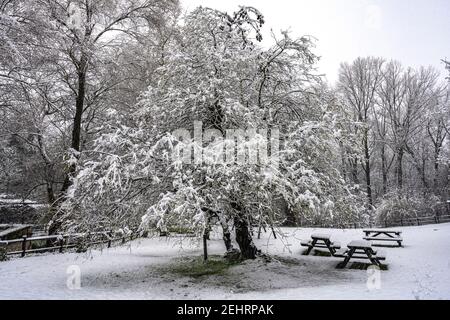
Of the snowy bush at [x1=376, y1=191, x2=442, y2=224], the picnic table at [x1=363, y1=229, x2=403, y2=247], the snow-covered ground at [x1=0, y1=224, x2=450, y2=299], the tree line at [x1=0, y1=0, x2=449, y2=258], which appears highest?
the tree line at [x1=0, y1=0, x2=449, y2=258]

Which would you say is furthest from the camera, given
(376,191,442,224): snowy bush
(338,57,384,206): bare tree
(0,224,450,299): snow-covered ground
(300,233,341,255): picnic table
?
(338,57,384,206): bare tree

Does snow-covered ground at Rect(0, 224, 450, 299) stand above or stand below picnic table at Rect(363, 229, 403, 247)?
below

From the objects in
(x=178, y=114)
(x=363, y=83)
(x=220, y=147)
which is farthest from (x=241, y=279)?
(x=363, y=83)

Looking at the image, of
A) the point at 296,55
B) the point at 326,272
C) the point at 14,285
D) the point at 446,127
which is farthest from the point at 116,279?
the point at 446,127

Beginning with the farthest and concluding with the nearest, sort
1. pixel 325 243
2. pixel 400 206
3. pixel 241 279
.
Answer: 1. pixel 400 206
2. pixel 325 243
3. pixel 241 279

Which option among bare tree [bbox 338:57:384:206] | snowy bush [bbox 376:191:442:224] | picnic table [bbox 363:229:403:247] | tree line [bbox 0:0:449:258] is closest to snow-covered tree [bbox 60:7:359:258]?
tree line [bbox 0:0:449:258]

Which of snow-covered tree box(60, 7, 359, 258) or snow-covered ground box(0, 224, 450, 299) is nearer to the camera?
snow-covered ground box(0, 224, 450, 299)

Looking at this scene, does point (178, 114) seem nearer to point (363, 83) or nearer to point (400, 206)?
point (400, 206)

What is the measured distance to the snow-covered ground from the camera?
22.2ft

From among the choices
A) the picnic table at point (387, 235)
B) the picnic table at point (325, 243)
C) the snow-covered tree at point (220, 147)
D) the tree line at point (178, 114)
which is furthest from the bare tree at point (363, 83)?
the snow-covered tree at point (220, 147)

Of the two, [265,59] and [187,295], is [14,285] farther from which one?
Result: [265,59]

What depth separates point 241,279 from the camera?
8516 mm

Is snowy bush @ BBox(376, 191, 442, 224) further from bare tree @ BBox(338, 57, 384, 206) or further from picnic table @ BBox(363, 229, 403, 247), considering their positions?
picnic table @ BBox(363, 229, 403, 247)

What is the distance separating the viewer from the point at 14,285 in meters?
7.73
